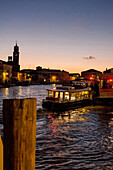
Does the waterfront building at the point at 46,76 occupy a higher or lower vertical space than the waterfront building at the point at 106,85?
higher

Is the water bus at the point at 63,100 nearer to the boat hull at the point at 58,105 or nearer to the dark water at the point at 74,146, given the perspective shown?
the boat hull at the point at 58,105

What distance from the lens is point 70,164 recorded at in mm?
8008

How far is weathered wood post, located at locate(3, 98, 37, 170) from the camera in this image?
1724 mm

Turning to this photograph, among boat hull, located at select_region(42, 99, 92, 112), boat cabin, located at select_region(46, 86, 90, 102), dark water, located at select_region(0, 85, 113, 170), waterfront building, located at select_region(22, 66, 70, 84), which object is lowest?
dark water, located at select_region(0, 85, 113, 170)

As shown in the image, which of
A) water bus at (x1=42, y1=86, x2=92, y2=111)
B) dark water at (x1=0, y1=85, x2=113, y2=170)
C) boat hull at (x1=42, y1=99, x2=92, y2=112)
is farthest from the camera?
water bus at (x1=42, y1=86, x2=92, y2=111)

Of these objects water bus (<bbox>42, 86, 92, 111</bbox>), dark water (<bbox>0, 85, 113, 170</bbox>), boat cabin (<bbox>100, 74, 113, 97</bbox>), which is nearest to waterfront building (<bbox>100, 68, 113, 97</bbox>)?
boat cabin (<bbox>100, 74, 113, 97</bbox>)

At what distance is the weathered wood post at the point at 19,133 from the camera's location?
172 cm

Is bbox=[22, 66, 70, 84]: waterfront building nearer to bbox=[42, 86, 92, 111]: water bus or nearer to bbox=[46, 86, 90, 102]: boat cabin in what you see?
bbox=[42, 86, 92, 111]: water bus

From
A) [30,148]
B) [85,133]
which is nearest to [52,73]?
[85,133]

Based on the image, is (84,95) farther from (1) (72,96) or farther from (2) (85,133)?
(2) (85,133)

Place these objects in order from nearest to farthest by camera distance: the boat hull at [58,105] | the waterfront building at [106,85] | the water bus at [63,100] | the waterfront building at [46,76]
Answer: the boat hull at [58,105] < the water bus at [63,100] < the waterfront building at [106,85] < the waterfront building at [46,76]

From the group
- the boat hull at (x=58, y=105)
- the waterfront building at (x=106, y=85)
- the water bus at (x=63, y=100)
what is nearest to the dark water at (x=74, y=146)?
the boat hull at (x=58, y=105)

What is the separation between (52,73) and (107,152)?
145330 millimetres

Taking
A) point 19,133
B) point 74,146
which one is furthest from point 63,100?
point 19,133
